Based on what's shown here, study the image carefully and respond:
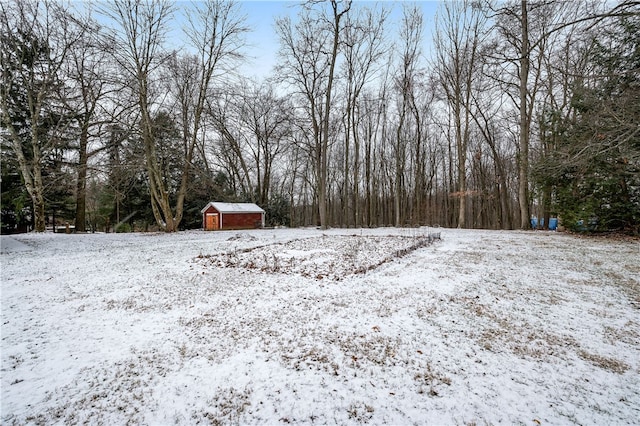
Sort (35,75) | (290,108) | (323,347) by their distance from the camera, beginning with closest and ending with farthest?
(323,347), (35,75), (290,108)

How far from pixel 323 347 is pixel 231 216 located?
809 inches

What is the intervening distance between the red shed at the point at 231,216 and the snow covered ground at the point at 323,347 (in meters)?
16.2

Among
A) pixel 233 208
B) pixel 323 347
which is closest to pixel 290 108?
pixel 233 208

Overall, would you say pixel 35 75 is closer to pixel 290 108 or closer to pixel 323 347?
pixel 290 108

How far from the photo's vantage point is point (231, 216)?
21.9 metres

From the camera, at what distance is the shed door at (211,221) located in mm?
21469

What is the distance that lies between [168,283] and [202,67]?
16.3 meters

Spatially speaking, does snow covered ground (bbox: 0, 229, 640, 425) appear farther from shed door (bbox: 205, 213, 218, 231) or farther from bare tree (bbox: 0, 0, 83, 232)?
shed door (bbox: 205, 213, 218, 231)

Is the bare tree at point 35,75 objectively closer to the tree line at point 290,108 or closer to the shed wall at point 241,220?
the tree line at point 290,108

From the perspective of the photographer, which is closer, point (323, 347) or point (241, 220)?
point (323, 347)

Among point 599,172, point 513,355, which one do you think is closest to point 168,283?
point 513,355

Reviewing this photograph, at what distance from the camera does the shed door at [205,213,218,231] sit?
21.5 metres

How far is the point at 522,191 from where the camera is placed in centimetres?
1373

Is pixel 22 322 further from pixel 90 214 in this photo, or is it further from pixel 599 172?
pixel 90 214
